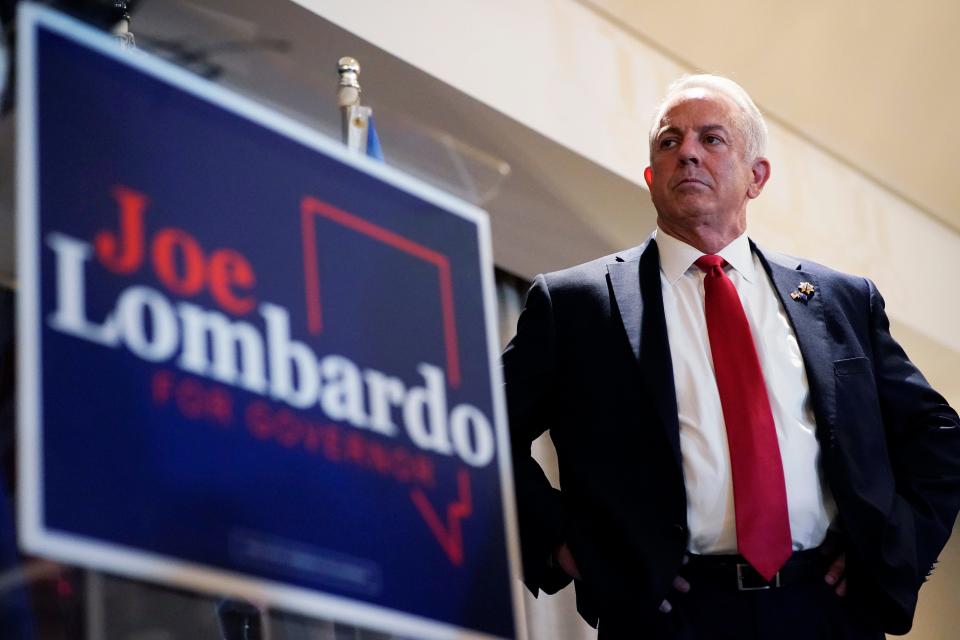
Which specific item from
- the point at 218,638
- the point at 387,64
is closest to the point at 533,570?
the point at 218,638

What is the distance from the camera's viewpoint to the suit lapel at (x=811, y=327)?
7.10 ft

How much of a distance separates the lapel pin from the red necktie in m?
0.12

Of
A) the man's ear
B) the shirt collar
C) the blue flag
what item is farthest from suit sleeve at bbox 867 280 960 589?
the blue flag

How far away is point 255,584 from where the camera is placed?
962mm

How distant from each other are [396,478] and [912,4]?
4.42 meters

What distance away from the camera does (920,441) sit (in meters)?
2.28

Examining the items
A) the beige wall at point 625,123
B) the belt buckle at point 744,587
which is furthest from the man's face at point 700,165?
the beige wall at point 625,123

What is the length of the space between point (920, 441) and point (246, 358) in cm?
151

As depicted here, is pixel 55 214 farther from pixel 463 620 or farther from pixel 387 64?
pixel 387 64

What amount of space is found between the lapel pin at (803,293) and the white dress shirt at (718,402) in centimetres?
3

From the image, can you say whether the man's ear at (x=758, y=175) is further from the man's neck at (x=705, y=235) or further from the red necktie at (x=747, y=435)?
the red necktie at (x=747, y=435)

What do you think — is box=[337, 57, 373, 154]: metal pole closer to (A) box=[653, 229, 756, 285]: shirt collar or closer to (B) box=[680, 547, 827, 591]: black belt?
(A) box=[653, 229, 756, 285]: shirt collar

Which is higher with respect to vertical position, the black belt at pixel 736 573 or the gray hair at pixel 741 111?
the gray hair at pixel 741 111

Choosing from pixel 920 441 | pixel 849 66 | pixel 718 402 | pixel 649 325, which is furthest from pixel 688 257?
pixel 849 66
